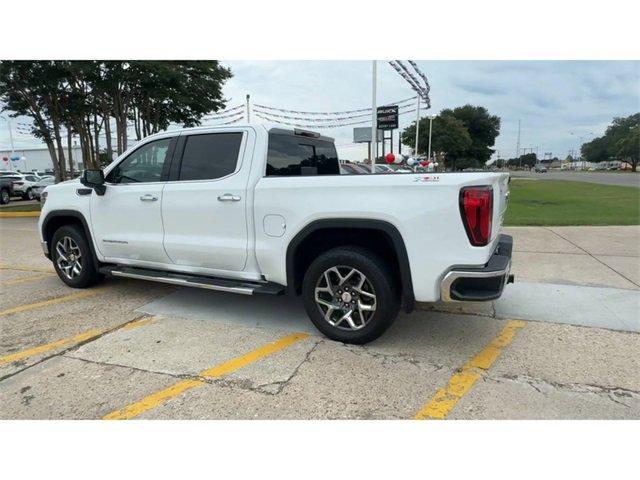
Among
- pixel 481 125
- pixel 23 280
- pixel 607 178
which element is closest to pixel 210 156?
pixel 23 280

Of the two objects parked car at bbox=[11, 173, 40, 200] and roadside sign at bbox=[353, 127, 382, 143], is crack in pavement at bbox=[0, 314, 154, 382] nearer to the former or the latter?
parked car at bbox=[11, 173, 40, 200]

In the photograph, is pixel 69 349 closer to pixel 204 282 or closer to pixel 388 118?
pixel 204 282

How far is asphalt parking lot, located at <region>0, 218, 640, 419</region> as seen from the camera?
2863mm

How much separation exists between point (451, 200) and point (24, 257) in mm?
7944

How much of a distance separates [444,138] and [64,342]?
5772 cm

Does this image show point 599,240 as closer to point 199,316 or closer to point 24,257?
point 199,316

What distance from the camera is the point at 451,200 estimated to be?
3.17 m

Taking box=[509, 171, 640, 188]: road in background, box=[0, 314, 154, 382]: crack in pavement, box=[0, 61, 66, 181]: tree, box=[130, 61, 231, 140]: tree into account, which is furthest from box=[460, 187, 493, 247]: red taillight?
box=[509, 171, 640, 188]: road in background

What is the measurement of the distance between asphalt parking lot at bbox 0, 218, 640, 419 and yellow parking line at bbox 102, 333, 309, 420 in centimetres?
1

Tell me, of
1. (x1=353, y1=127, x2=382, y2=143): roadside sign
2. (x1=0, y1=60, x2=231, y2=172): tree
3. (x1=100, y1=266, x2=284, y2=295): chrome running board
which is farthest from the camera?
(x1=353, y1=127, x2=382, y2=143): roadside sign

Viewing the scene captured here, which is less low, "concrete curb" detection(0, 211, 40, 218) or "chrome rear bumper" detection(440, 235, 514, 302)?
"chrome rear bumper" detection(440, 235, 514, 302)

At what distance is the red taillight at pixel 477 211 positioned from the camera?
3143 millimetres

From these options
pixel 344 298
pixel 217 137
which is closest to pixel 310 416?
pixel 344 298

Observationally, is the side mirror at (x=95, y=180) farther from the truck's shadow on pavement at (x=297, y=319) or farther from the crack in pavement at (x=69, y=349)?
the crack in pavement at (x=69, y=349)
